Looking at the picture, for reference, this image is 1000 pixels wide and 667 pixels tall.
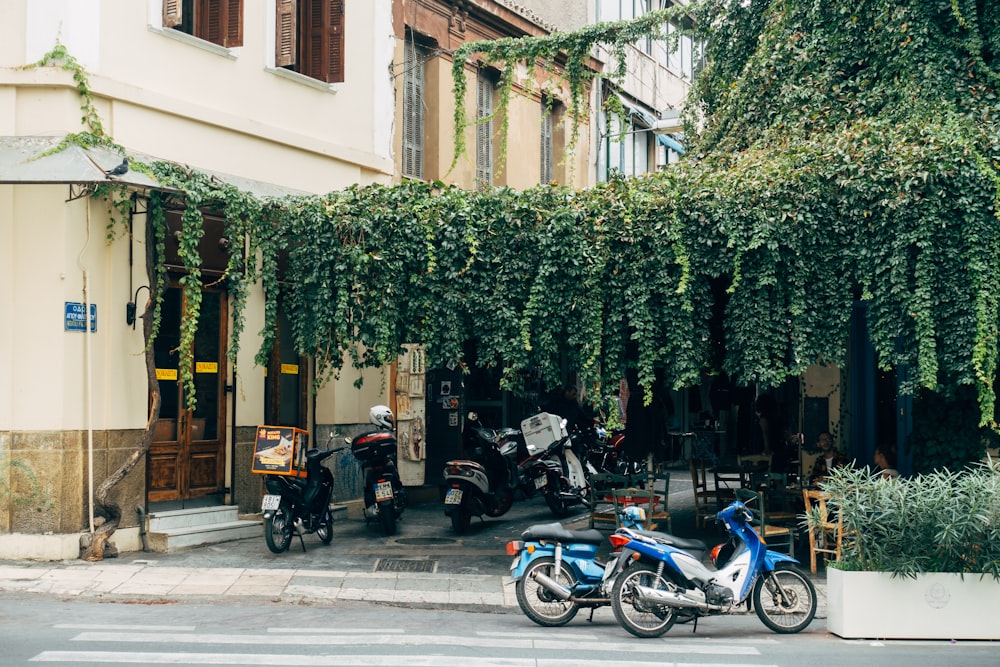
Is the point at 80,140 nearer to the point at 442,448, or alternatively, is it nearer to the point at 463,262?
the point at 463,262

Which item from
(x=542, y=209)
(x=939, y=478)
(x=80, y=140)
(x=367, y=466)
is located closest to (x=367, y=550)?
(x=367, y=466)

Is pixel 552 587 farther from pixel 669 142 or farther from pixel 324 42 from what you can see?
pixel 669 142

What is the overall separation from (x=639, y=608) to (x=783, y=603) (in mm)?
1275

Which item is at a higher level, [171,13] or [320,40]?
[320,40]

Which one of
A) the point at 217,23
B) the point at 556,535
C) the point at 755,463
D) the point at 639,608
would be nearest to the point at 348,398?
the point at 217,23

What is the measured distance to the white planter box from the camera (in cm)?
→ 862

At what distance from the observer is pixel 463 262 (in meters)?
11.3

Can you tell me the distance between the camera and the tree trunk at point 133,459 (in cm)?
1128

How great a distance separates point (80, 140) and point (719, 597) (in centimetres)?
758

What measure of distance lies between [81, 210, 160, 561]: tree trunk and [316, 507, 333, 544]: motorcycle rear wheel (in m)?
2.09

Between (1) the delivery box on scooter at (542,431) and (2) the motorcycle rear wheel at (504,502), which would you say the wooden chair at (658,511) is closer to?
(1) the delivery box on scooter at (542,431)

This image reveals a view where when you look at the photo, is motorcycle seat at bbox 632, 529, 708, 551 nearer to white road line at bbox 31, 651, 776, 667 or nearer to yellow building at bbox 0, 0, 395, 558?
white road line at bbox 31, 651, 776, 667

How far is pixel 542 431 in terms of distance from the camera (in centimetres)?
1492

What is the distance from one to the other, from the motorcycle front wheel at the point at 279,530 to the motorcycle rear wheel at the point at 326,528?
0.49m
